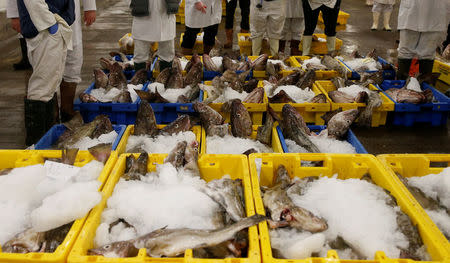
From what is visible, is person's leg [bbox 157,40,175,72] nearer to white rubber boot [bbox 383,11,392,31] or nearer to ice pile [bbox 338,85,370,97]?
ice pile [bbox 338,85,370,97]

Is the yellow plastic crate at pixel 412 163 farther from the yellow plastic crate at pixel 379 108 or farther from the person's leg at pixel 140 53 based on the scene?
the person's leg at pixel 140 53

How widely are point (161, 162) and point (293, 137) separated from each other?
1.48 m

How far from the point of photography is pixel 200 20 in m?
6.83

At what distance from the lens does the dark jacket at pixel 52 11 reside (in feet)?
12.3

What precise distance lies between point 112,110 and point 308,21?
14.7 feet

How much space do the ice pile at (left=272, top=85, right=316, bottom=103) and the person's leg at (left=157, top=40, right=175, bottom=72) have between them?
168 cm

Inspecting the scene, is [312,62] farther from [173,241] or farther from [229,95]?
[173,241]

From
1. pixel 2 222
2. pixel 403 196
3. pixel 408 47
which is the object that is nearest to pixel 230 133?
pixel 403 196

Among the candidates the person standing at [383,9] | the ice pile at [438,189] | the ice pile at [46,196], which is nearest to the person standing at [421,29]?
the ice pile at [438,189]

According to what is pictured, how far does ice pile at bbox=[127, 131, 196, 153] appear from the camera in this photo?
3365 mm

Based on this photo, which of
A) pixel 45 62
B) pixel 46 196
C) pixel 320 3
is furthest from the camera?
pixel 320 3

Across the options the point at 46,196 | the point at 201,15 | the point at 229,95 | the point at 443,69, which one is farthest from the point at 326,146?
the point at 201,15

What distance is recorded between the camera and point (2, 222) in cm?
205

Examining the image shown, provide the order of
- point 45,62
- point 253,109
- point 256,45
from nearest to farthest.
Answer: point 45,62, point 253,109, point 256,45
